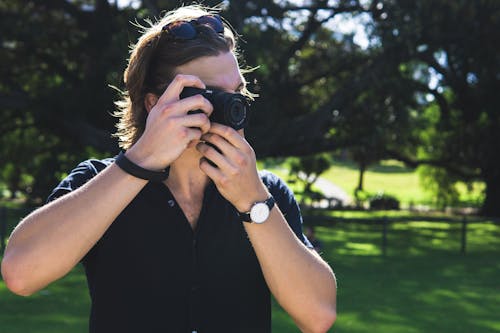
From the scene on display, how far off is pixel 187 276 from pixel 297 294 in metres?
0.33

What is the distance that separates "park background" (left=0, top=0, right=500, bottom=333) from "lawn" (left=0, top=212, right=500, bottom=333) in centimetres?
3

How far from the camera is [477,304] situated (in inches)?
343

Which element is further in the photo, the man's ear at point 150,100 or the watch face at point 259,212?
the man's ear at point 150,100

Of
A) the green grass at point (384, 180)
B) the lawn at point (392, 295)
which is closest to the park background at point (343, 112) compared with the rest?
the lawn at point (392, 295)

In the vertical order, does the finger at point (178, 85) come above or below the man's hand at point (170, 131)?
above

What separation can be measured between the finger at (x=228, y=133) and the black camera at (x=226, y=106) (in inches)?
0.8

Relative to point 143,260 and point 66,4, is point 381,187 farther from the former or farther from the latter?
point 143,260

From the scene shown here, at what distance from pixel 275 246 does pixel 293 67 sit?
1845 cm

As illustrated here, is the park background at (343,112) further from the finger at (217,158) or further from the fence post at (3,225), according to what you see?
the finger at (217,158)

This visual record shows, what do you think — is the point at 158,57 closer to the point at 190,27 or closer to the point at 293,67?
the point at 190,27

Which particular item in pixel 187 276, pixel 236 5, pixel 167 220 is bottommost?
pixel 187 276

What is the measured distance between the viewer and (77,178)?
193cm

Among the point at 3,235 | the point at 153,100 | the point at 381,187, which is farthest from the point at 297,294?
the point at 381,187

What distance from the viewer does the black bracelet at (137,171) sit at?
62.9 inches
